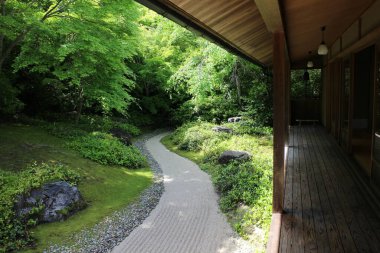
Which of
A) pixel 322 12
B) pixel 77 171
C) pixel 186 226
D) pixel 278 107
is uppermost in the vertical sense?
pixel 322 12

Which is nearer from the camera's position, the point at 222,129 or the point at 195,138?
the point at 195,138

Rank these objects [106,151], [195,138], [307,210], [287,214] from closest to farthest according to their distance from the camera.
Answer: [287,214], [307,210], [106,151], [195,138]

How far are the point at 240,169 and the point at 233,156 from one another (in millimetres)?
1569

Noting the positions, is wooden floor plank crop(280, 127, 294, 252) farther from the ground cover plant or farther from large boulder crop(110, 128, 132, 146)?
large boulder crop(110, 128, 132, 146)

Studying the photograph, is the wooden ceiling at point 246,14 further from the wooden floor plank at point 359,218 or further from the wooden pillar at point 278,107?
the wooden floor plank at point 359,218

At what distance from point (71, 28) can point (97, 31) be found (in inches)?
47.7

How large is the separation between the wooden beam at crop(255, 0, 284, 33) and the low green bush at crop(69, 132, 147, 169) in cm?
817

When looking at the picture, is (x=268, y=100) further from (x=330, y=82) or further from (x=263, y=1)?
(x=263, y=1)

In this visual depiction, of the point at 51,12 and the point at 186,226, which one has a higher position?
the point at 51,12

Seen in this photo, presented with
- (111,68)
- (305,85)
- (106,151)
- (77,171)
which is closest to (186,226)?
→ (77,171)

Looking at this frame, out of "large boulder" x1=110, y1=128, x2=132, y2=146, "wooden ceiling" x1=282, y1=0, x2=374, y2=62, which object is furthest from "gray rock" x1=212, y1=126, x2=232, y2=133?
"wooden ceiling" x1=282, y1=0, x2=374, y2=62

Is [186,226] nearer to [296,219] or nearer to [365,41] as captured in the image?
[296,219]

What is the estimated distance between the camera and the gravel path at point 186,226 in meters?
5.98

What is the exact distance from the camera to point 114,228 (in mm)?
6895
